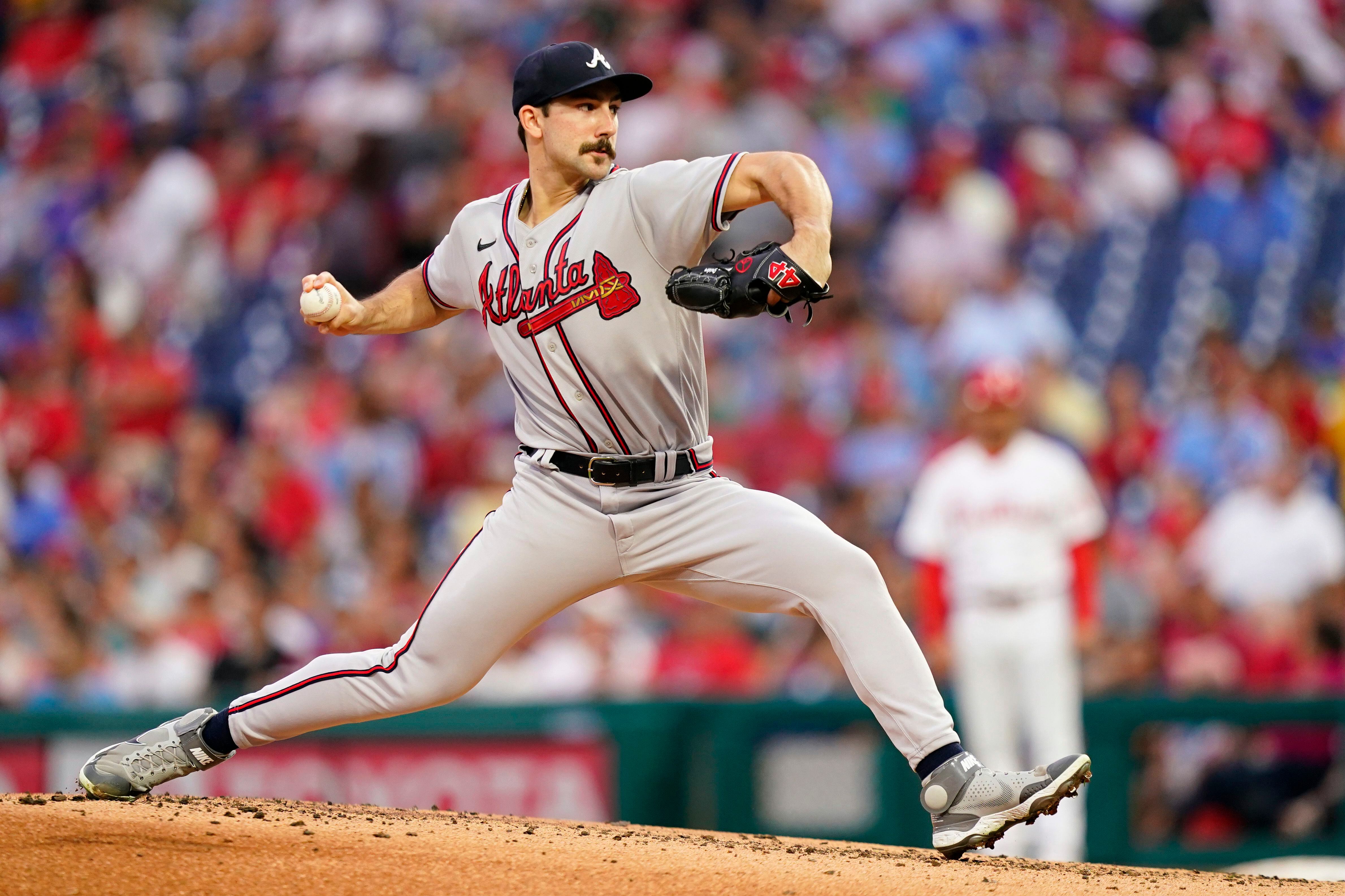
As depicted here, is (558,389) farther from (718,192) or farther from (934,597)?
(934,597)

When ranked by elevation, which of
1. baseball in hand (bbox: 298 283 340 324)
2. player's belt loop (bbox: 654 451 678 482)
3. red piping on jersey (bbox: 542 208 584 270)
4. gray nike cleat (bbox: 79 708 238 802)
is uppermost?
red piping on jersey (bbox: 542 208 584 270)

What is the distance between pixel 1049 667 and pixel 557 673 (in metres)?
2.49

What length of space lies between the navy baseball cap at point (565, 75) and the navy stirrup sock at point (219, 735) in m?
1.66

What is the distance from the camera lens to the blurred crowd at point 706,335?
26.9 feet

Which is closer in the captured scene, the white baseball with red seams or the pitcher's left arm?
the pitcher's left arm

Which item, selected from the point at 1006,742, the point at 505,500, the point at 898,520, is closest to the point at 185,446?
the point at 898,520

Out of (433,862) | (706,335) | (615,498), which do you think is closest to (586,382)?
(615,498)

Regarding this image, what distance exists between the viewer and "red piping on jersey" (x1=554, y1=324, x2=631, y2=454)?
3.91 metres

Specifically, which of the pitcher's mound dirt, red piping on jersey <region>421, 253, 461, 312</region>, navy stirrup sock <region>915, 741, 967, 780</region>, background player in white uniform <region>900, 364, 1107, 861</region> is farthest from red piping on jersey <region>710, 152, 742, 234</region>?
background player in white uniform <region>900, 364, 1107, 861</region>

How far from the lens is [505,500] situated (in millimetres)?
4148

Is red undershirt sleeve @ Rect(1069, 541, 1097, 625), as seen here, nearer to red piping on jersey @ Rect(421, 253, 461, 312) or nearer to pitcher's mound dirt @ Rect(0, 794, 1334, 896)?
pitcher's mound dirt @ Rect(0, 794, 1334, 896)

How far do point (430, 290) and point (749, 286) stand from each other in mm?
1234

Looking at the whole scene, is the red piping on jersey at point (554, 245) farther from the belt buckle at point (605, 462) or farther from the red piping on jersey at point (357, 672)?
the red piping on jersey at point (357, 672)

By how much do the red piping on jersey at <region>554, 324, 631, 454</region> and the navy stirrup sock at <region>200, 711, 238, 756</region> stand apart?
4.01 feet
